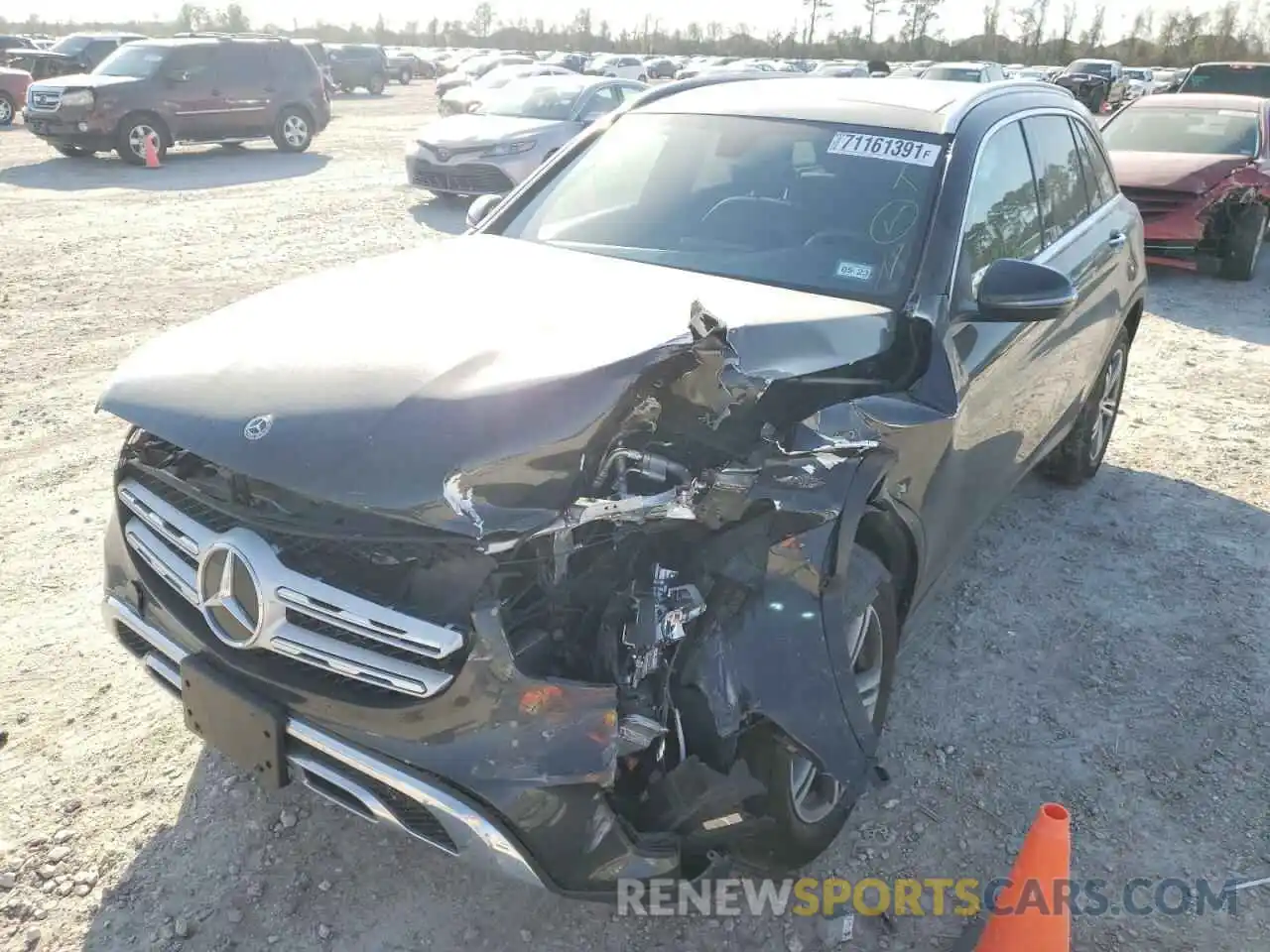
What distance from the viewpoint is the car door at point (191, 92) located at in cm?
1534

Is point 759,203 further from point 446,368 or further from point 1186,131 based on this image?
point 1186,131

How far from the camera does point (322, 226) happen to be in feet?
36.2

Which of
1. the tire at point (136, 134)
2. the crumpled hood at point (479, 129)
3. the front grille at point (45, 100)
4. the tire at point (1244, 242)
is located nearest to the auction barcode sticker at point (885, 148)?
the tire at point (1244, 242)

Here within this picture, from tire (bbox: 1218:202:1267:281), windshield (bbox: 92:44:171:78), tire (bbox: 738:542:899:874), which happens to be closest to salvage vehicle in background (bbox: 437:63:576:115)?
windshield (bbox: 92:44:171:78)

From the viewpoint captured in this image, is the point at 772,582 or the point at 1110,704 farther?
the point at 1110,704

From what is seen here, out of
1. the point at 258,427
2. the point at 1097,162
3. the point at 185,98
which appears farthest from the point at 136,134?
the point at 258,427

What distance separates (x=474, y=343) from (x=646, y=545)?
0.66m

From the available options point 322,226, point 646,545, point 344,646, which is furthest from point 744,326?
point 322,226

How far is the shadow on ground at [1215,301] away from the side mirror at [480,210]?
20.5 feet

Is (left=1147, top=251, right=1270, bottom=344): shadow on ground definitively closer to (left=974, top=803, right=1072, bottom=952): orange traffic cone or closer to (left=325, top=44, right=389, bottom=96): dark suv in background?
(left=974, top=803, right=1072, bottom=952): orange traffic cone

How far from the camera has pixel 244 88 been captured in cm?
1622

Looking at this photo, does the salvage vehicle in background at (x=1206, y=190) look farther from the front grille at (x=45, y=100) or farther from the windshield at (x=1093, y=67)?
the windshield at (x=1093, y=67)

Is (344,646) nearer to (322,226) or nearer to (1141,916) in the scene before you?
(1141,916)

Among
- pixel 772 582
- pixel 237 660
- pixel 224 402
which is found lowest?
pixel 237 660
